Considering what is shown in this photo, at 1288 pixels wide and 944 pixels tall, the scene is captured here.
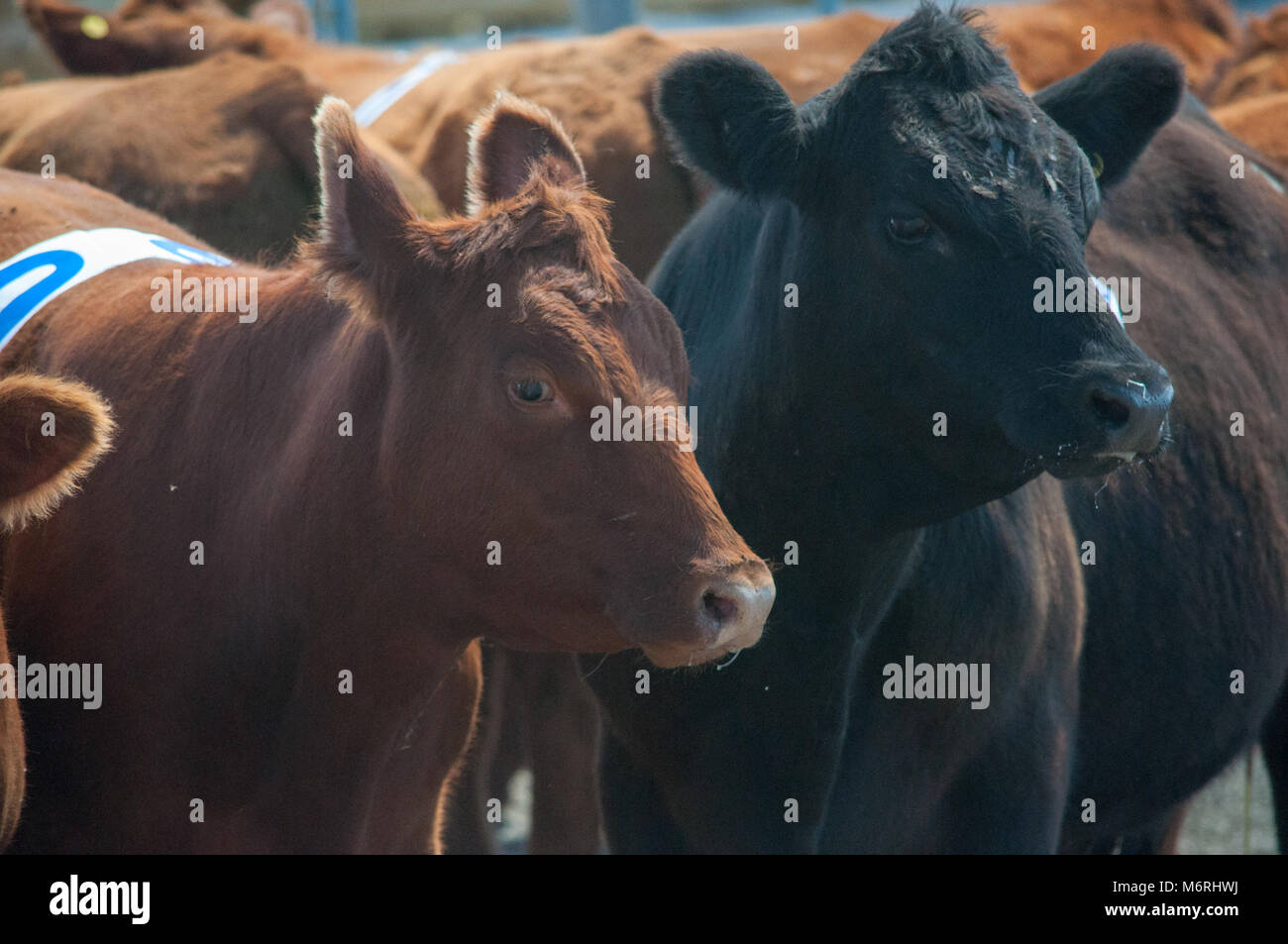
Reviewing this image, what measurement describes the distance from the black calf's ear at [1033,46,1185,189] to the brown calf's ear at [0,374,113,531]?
2.23 meters

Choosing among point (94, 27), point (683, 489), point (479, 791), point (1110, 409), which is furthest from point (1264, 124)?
point (94, 27)

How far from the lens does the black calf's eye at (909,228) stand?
299cm

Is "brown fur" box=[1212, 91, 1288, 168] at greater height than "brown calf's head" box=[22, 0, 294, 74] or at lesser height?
greater

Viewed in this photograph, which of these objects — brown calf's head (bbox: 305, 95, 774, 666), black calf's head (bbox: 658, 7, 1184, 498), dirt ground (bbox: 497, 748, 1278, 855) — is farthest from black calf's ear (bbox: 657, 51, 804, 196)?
dirt ground (bbox: 497, 748, 1278, 855)

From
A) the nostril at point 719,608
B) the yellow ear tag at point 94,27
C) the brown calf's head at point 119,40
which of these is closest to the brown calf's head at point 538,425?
the nostril at point 719,608

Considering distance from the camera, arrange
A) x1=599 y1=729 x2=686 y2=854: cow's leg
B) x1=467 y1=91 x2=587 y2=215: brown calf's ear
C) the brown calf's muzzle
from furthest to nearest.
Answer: x1=599 y1=729 x2=686 y2=854: cow's leg, x1=467 y1=91 x2=587 y2=215: brown calf's ear, the brown calf's muzzle

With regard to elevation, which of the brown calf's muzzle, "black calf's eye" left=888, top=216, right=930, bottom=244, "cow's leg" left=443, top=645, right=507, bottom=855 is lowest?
"cow's leg" left=443, top=645, right=507, bottom=855

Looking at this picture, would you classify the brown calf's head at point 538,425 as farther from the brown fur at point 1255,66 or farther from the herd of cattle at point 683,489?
the brown fur at point 1255,66

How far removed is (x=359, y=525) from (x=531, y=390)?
0.45 m

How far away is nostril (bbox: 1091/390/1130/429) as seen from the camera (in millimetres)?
2725

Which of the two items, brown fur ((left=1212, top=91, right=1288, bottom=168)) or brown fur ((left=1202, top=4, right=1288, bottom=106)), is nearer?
brown fur ((left=1212, top=91, right=1288, bottom=168))

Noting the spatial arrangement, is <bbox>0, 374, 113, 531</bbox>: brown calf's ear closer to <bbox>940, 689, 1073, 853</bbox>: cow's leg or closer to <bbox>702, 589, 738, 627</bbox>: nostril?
<bbox>702, 589, 738, 627</bbox>: nostril
